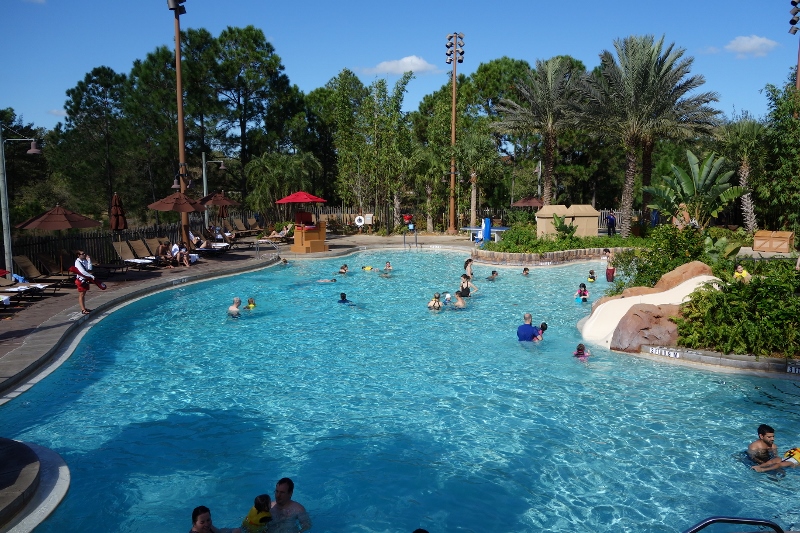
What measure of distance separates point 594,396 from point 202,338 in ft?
30.4

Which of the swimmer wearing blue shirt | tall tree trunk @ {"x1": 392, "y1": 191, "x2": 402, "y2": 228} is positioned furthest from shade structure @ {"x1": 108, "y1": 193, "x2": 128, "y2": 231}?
tall tree trunk @ {"x1": 392, "y1": 191, "x2": 402, "y2": 228}

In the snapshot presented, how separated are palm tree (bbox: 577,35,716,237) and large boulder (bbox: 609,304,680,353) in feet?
55.3

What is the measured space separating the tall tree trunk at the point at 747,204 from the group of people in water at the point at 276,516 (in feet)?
94.8

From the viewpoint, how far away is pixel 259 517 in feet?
20.5

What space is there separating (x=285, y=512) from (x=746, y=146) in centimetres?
2999

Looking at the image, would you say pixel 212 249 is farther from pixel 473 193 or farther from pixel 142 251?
pixel 473 193

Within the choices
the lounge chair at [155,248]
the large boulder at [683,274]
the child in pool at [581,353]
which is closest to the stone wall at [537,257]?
the large boulder at [683,274]

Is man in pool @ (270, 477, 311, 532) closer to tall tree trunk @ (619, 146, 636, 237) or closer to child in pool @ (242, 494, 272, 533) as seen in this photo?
child in pool @ (242, 494, 272, 533)

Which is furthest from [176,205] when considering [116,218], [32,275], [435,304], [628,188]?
[628,188]

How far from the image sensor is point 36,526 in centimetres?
614

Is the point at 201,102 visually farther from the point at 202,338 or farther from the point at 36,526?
the point at 36,526

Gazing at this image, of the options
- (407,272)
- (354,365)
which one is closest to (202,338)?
(354,365)

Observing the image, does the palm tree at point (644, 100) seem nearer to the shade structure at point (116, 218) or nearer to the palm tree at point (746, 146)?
the palm tree at point (746, 146)

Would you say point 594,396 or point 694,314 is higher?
point 694,314
